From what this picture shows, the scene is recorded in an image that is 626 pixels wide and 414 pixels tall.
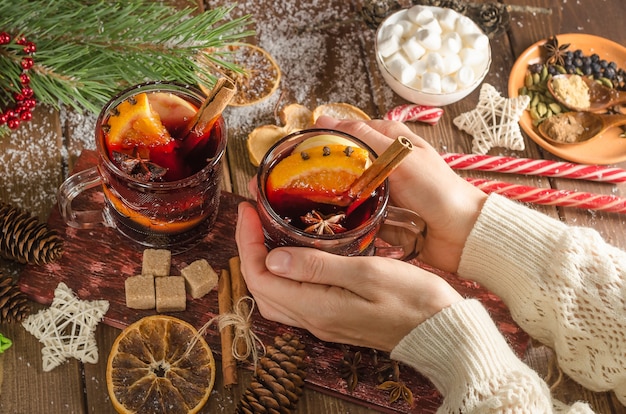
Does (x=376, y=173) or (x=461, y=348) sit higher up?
(x=376, y=173)

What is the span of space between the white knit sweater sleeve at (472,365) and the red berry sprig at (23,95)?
0.83 m

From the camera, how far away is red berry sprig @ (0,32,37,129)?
140cm

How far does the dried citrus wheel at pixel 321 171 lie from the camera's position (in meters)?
1.10

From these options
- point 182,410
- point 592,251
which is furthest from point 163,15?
point 592,251

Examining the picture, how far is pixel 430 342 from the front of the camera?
3.91 ft

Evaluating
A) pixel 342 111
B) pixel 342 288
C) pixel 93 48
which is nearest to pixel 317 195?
pixel 342 288

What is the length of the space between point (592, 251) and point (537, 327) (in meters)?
0.16

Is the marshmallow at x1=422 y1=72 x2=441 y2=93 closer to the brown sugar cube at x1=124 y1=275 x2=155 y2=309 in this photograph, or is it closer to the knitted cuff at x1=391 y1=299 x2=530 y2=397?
the knitted cuff at x1=391 y1=299 x2=530 y2=397

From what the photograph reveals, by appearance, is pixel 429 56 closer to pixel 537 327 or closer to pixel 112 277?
pixel 537 327

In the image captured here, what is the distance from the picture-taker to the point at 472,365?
115 centimetres

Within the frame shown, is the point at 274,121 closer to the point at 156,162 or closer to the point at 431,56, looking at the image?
the point at 431,56

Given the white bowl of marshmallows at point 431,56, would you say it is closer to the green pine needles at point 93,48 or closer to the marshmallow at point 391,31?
the marshmallow at point 391,31

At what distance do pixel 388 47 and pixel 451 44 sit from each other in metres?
0.14

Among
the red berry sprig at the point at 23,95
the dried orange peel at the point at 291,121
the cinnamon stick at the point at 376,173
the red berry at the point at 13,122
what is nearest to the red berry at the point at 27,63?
the red berry sprig at the point at 23,95
